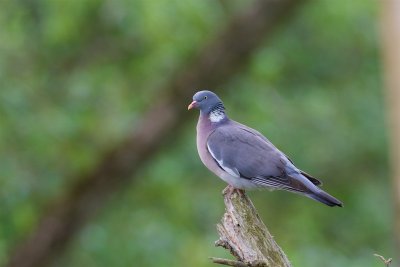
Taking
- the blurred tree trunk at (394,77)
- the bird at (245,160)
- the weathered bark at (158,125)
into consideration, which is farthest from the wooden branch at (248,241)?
the weathered bark at (158,125)

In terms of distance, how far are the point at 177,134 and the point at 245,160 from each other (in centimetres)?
556

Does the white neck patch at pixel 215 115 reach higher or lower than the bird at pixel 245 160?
higher

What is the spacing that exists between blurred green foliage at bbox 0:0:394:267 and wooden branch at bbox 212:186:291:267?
4589mm

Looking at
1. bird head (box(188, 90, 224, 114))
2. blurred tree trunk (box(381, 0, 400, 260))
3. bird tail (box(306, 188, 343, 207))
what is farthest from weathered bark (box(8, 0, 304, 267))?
bird tail (box(306, 188, 343, 207))

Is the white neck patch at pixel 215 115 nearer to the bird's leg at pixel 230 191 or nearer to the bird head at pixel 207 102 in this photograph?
the bird head at pixel 207 102

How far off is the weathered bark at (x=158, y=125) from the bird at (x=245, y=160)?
16.2ft

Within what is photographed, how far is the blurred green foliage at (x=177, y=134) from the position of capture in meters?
10.5

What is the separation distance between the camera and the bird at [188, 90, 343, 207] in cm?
555

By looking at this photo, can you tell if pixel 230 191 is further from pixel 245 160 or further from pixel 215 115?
pixel 215 115

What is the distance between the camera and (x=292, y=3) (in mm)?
11078

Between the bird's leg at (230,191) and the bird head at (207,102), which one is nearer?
the bird's leg at (230,191)

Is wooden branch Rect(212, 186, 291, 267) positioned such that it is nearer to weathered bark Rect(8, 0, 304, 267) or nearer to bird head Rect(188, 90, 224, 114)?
bird head Rect(188, 90, 224, 114)

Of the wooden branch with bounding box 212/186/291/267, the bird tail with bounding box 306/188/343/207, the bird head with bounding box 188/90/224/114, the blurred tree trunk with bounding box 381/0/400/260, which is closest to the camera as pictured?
the wooden branch with bounding box 212/186/291/267

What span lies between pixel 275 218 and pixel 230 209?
307 inches
